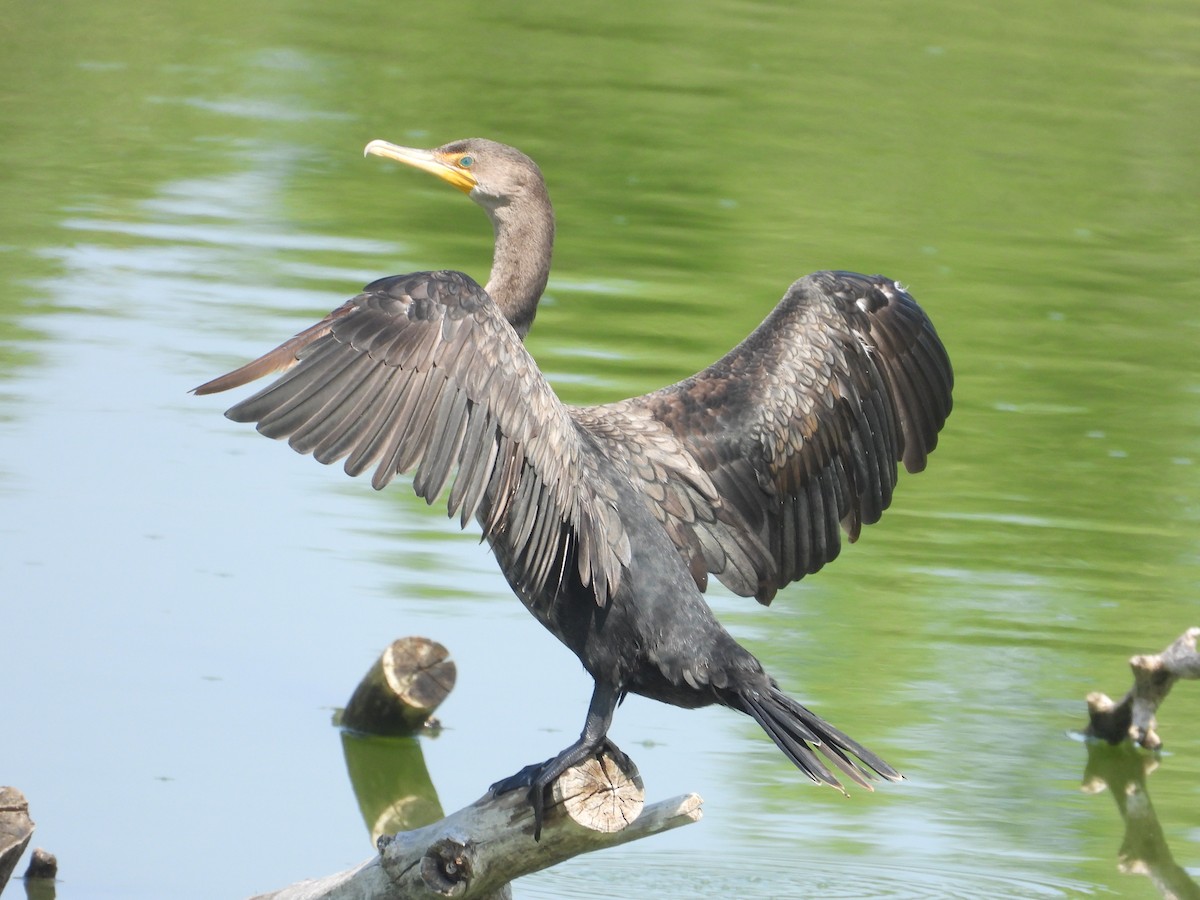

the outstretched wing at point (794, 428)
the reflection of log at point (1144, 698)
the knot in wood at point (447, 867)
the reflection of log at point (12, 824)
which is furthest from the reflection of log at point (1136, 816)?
the reflection of log at point (12, 824)

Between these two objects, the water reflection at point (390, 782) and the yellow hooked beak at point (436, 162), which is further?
the water reflection at point (390, 782)

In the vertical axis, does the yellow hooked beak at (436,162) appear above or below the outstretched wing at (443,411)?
above

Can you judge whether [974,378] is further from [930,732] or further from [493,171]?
[493,171]

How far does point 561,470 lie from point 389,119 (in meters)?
10.9

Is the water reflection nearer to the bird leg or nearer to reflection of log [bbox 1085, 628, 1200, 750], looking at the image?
the bird leg

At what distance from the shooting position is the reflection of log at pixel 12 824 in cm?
521

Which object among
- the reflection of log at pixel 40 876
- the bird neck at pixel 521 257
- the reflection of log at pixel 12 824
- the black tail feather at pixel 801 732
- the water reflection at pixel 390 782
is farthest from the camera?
the water reflection at pixel 390 782

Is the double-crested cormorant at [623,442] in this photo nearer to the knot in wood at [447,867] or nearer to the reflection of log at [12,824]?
the knot in wood at [447,867]

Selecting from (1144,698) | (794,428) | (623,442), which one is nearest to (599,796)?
(623,442)

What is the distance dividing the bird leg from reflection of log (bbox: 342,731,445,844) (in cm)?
177

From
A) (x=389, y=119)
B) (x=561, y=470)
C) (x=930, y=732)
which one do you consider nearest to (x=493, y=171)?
(x=561, y=470)

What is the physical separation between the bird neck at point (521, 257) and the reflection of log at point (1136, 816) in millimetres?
2604

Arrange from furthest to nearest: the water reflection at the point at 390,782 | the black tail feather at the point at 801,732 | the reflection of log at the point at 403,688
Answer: the reflection of log at the point at 403,688 → the water reflection at the point at 390,782 → the black tail feather at the point at 801,732

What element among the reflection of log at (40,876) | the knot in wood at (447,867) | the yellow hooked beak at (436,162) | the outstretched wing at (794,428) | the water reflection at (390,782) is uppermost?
the yellow hooked beak at (436,162)
